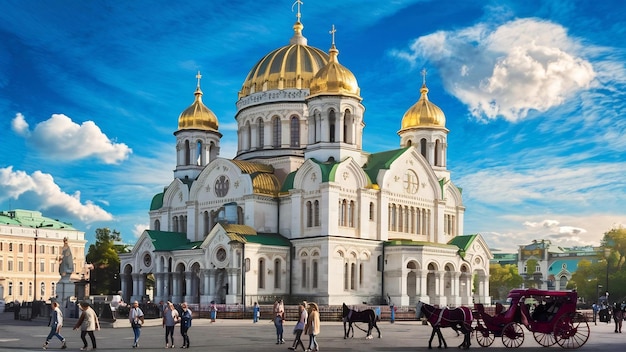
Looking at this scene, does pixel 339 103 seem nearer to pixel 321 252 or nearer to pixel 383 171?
pixel 383 171

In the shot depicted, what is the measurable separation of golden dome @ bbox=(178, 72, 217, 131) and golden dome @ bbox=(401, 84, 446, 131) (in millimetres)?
15182

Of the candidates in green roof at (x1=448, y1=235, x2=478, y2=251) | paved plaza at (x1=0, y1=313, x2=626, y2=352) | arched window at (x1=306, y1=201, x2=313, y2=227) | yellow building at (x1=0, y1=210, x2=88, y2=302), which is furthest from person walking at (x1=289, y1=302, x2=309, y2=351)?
yellow building at (x1=0, y1=210, x2=88, y2=302)

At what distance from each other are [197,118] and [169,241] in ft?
34.7

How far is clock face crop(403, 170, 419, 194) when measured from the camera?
55562mm

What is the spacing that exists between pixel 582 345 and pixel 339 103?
2978 cm

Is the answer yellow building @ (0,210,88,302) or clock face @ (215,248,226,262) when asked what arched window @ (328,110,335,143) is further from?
yellow building @ (0,210,88,302)

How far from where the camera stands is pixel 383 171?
5366 centimetres

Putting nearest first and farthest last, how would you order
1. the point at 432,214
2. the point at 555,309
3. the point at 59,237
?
the point at 555,309 < the point at 432,214 < the point at 59,237

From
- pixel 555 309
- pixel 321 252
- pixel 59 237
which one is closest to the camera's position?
pixel 555 309

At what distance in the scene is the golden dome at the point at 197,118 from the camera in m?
62.9

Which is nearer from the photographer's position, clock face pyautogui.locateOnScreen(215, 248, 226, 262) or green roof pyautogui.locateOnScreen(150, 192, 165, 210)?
clock face pyautogui.locateOnScreen(215, 248, 226, 262)

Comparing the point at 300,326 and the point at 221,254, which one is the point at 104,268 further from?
the point at 300,326

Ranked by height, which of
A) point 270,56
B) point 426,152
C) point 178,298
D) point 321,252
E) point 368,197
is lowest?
point 178,298

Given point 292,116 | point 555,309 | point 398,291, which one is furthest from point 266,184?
point 555,309
